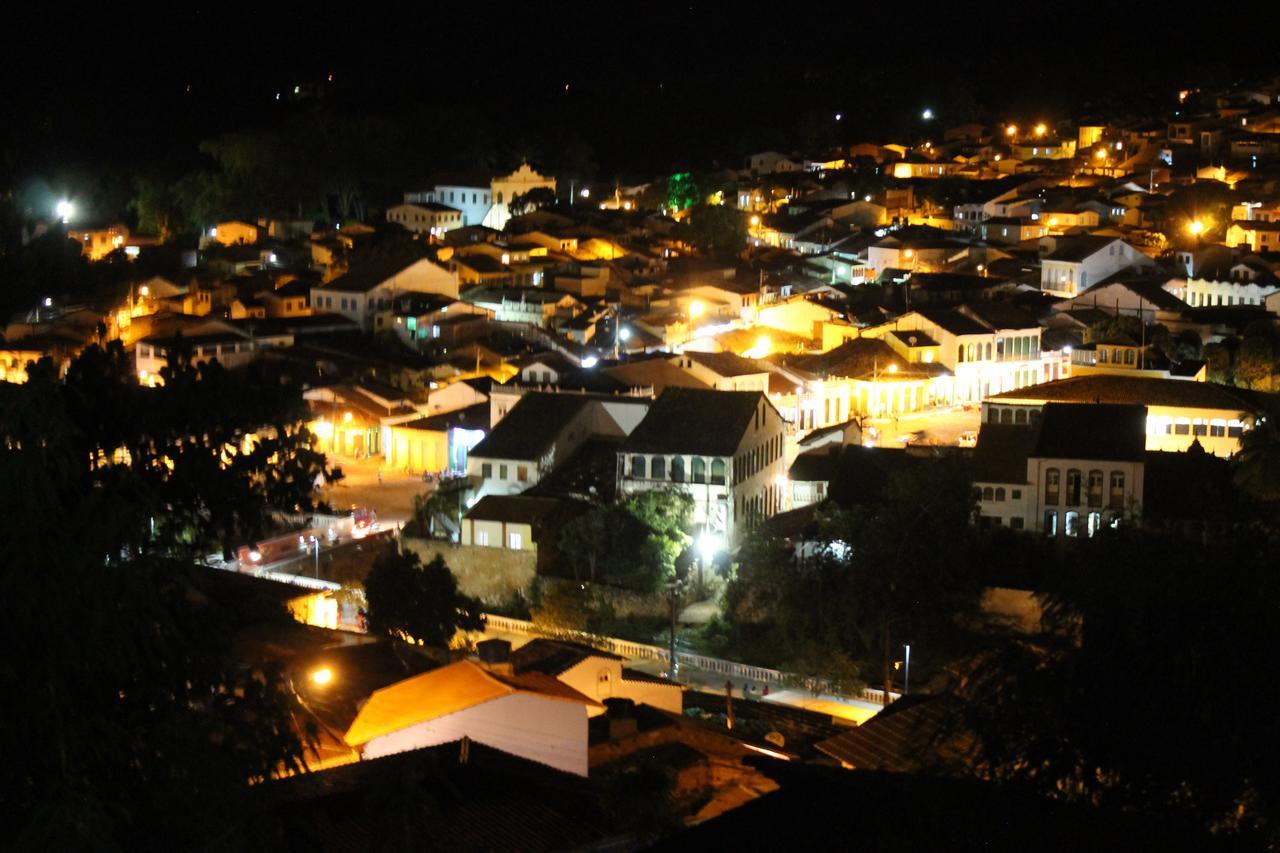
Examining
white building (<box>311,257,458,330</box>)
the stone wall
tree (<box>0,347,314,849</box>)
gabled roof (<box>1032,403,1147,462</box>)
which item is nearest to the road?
the stone wall

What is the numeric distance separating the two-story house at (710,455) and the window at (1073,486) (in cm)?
238

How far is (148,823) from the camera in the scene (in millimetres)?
3352

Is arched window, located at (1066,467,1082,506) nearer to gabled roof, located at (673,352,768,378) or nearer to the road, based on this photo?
gabled roof, located at (673,352,768,378)

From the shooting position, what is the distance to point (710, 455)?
506 inches

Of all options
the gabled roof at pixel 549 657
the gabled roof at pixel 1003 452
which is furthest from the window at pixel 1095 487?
the gabled roof at pixel 549 657

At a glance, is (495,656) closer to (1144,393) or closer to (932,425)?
(1144,393)

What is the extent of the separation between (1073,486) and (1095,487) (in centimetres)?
16

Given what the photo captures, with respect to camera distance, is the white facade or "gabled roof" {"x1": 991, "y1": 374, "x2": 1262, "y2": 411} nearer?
"gabled roof" {"x1": 991, "y1": 374, "x2": 1262, "y2": 411}

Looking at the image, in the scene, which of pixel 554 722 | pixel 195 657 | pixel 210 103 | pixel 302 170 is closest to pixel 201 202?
pixel 302 170

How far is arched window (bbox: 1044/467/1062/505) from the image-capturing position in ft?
40.7

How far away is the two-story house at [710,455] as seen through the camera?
506 inches

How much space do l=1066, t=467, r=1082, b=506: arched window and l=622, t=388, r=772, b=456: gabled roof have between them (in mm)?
2471

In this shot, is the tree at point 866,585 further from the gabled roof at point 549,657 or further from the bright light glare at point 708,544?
the gabled roof at point 549,657

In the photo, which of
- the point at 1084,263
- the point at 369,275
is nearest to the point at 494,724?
the point at 369,275
